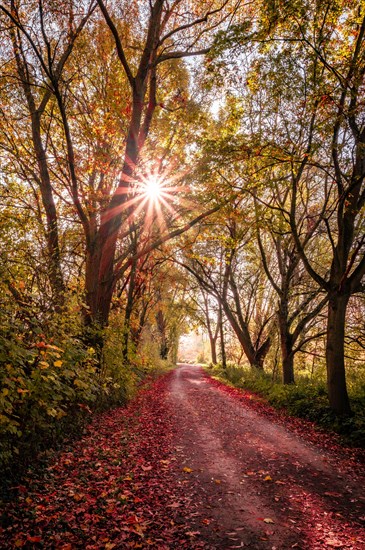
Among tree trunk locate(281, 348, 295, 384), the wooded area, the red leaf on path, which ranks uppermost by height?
the wooded area

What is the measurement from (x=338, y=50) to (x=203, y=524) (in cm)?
1084

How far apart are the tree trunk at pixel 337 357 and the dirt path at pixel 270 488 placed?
174 cm

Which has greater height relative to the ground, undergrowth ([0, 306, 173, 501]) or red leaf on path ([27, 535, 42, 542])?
Result: undergrowth ([0, 306, 173, 501])

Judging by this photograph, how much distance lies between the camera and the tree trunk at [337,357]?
903 cm

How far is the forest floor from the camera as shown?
3709 mm

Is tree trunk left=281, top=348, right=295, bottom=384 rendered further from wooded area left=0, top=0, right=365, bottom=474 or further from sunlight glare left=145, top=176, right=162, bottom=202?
sunlight glare left=145, top=176, right=162, bottom=202

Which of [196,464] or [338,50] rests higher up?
[338,50]

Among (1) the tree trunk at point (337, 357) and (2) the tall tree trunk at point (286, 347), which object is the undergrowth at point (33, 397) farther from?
(2) the tall tree trunk at point (286, 347)

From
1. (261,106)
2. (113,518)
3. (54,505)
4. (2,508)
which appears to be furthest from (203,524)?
(261,106)

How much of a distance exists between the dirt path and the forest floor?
0.02 m

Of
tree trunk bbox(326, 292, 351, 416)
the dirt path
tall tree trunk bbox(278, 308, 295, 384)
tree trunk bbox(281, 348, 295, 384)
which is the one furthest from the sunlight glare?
the dirt path

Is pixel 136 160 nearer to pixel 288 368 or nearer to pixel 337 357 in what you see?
pixel 337 357

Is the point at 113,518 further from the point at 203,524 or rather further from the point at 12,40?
the point at 12,40

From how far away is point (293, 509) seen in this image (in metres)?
4.46
